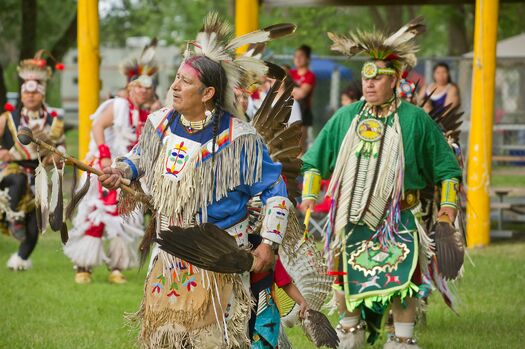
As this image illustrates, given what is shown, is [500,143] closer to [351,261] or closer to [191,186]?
Answer: [351,261]

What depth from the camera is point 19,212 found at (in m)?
9.68

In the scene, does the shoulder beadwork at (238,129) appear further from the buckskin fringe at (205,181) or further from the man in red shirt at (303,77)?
the man in red shirt at (303,77)

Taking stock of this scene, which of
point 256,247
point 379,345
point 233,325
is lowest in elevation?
point 379,345

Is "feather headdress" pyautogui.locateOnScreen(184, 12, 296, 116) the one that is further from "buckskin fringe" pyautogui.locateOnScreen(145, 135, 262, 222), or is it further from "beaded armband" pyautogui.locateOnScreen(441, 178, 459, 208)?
"beaded armband" pyautogui.locateOnScreen(441, 178, 459, 208)

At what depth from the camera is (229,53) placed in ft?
15.2

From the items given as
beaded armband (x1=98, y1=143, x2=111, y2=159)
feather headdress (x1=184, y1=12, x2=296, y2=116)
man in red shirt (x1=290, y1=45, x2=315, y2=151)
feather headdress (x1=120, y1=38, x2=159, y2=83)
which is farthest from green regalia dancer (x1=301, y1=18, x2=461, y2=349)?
man in red shirt (x1=290, y1=45, x2=315, y2=151)

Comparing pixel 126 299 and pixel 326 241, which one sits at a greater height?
pixel 326 241

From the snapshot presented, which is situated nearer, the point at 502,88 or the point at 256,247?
the point at 256,247

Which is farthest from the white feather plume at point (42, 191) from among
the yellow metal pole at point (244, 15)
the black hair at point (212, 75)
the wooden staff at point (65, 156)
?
the yellow metal pole at point (244, 15)

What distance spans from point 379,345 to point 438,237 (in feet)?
3.61

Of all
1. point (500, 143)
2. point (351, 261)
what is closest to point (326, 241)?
point (351, 261)

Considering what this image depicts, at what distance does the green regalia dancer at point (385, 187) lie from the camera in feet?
20.3

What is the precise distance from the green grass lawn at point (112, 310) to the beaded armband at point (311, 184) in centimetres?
98

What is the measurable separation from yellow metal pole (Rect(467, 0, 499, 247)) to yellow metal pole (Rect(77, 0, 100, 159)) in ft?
12.4
